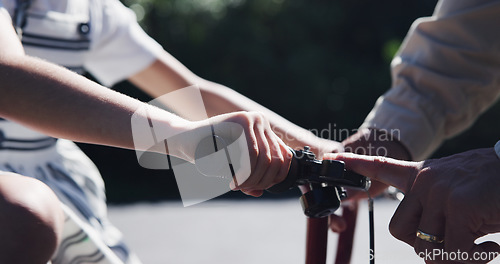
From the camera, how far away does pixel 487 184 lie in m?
1.40

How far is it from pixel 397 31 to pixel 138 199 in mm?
6850

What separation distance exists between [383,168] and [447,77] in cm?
109

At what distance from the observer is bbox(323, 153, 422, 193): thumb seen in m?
1.50

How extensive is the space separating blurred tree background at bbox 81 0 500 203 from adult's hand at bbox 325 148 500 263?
943cm

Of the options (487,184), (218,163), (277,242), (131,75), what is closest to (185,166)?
(218,163)

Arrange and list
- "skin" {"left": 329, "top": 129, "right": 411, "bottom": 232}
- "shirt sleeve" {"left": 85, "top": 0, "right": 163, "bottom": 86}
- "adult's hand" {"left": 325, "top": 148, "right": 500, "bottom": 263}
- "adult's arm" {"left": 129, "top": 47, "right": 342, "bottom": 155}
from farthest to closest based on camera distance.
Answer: "adult's arm" {"left": 129, "top": 47, "right": 342, "bottom": 155}
"shirt sleeve" {"left": 85, "top": 0, "right": 163, "bottom": 86}
"skin" {"left": 329, "top": 129, "right": 411, "bottom": 232}
"adult's hand" {"left": 325, "top": 148, "right": 500, "bottom": 263}

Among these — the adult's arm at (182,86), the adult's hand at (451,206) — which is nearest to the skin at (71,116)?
the adult's hand at (451,206)

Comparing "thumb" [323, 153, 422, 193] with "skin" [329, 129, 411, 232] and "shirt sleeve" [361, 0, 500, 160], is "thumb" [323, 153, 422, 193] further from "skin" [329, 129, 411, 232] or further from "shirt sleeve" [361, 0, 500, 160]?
"shirt sleeve" [361, 0, 500, 160]

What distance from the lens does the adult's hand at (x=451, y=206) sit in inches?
53.7

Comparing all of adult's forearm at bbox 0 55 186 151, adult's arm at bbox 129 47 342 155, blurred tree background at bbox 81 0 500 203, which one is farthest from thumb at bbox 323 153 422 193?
blurred tree background at bbox 81 0 500 203

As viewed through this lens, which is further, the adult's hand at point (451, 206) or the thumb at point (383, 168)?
the thumb at point (383, 168)

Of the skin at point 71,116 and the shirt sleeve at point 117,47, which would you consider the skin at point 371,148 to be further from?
the shirt sleeve at point 117,47

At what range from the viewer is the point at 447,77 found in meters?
2.44

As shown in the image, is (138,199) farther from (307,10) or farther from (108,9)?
(108,9)
